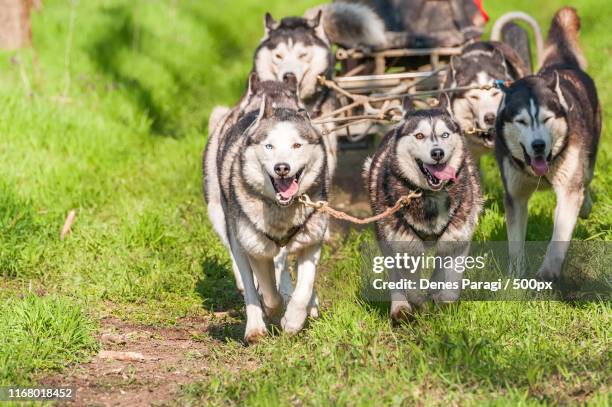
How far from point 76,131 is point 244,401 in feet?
16.8

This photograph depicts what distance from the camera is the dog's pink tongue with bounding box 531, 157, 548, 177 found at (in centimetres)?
553

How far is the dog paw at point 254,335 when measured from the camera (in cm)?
493

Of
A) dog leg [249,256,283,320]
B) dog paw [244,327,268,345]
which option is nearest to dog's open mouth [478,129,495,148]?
dog leg [249,256,283,320]

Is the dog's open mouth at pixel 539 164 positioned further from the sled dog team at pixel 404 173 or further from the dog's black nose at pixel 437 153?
the dog's black nose at pixel 437 153

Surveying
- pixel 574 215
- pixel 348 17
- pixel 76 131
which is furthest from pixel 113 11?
pixel 574 215

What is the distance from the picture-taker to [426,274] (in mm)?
5461

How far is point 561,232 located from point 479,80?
6.31ft

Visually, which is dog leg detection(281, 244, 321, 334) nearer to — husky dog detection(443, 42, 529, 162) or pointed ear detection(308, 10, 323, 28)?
husky dog detection(443, 42, 529, 162)

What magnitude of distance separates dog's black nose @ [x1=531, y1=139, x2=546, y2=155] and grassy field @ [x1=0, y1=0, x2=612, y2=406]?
0.86 m

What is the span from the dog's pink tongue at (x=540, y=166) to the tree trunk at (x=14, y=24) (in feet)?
21.2

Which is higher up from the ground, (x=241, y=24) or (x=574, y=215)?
(x=241, y=24)

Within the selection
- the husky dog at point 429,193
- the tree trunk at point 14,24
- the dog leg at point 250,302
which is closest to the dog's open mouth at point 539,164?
the husky dog at point 429,193

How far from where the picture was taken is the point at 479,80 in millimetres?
7172

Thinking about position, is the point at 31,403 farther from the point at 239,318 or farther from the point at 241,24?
the point at 241,24
